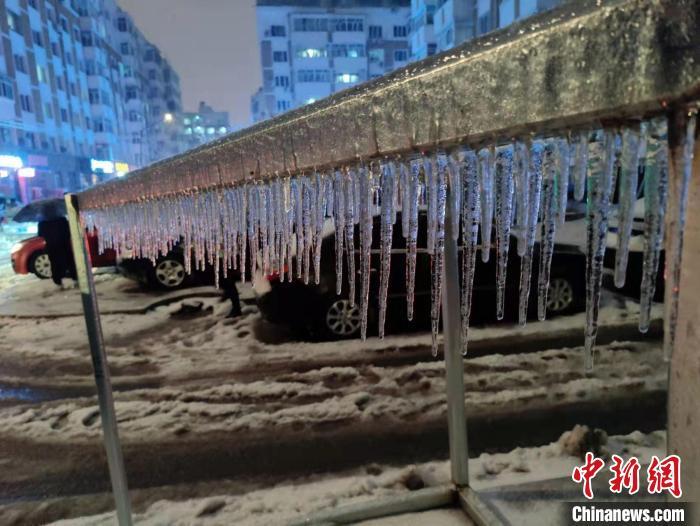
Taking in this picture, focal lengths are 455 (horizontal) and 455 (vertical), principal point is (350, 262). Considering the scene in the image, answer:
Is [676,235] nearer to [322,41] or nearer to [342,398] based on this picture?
[342,398]

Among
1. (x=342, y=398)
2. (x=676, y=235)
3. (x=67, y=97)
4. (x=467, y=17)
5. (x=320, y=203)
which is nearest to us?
(x=676, y=235)

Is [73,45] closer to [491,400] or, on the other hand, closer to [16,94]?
[16,94]

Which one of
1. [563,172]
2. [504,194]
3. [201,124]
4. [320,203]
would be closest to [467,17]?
[320,203]

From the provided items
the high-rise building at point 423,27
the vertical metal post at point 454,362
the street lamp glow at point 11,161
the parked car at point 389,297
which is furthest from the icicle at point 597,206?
the street lamp glow at point 11,161

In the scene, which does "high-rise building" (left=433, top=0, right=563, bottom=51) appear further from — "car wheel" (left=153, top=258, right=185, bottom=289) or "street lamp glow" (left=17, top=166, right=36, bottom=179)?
"street lamp glow" (left=17, top=166, right=36, bottom=179)

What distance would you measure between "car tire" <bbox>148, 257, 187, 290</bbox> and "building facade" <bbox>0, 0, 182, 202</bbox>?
111 feet

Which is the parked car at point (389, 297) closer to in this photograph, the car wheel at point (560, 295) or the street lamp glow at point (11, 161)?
the car wheel at point (560, 295)

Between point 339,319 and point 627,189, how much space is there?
599 cm

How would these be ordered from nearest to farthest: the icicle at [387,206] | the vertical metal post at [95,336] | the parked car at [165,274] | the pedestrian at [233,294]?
the icicle at [387,206], the vertical metal post at [95,336], the pedestrian at [233,294], the parked car at [165,274]

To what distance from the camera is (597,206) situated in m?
0.71

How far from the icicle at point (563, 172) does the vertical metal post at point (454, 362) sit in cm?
160

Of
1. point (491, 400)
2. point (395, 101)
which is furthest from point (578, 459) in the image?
point (395, 101)

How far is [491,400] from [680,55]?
14.6 ft

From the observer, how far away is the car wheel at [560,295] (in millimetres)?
7008
